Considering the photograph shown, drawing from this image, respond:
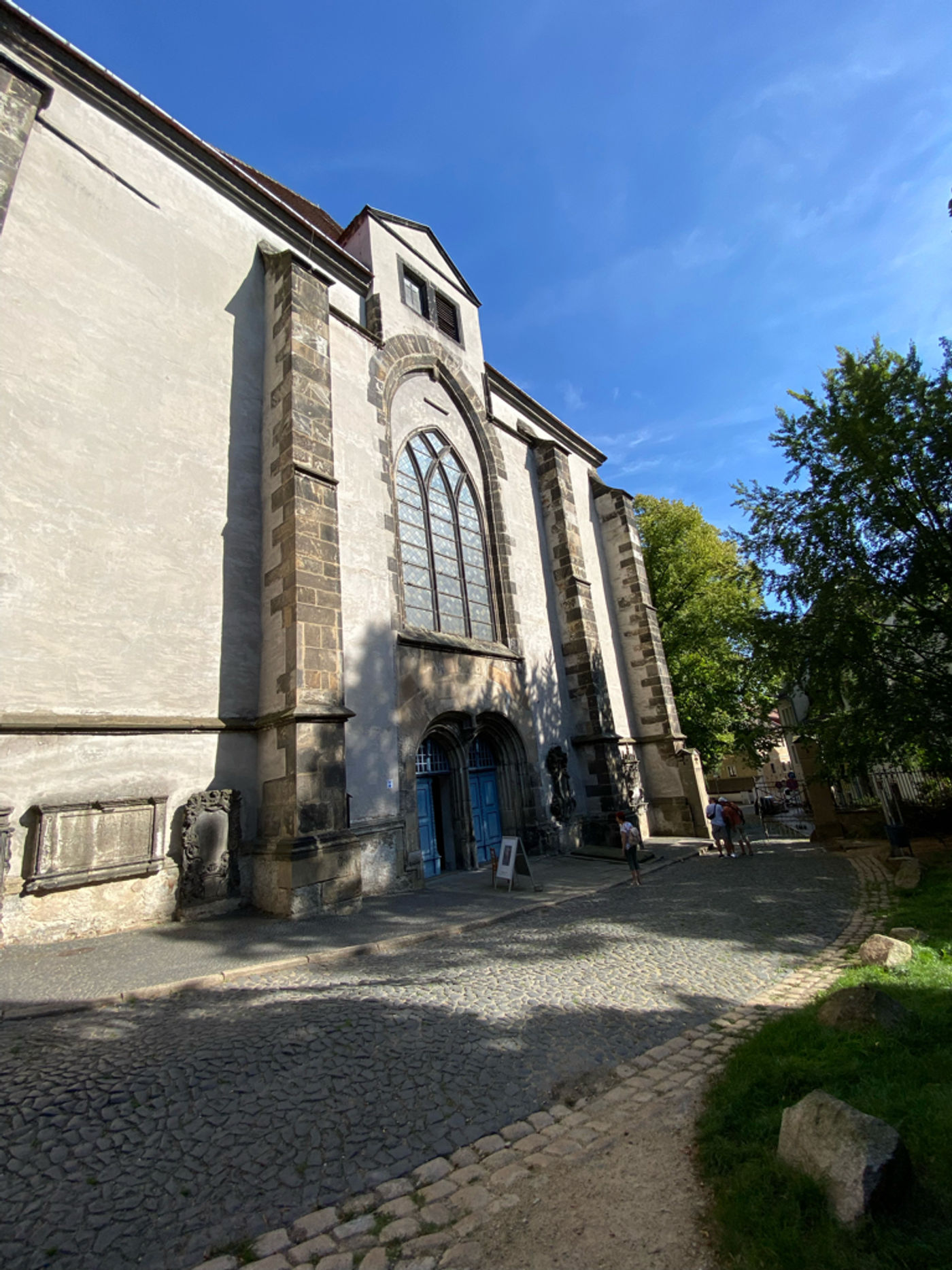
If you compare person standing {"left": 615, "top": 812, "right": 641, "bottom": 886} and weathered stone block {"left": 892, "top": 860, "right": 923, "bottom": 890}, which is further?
person standing {"left": 615, "top": 812, "right": 641, "bottom": 886}

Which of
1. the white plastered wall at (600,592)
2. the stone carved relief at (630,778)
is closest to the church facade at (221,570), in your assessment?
the stone carved relief at (630,778)

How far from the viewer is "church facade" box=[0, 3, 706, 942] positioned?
7.12m

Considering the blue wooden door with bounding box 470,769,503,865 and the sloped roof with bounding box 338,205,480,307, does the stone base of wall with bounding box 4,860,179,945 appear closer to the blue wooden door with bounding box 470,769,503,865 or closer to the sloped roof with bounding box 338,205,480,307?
the blue wooden door with bounding box 470,769,503,865

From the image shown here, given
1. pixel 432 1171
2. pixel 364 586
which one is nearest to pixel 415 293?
pixel 364 586

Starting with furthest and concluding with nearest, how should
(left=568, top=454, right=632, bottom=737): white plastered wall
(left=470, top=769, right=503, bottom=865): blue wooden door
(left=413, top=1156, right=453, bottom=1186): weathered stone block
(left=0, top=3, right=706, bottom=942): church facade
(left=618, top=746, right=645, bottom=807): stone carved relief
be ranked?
1. (left=568, top=454, right=632, bottom=737): white plastered wall
2. (left=618, top=746, right=645, bottom=807): stone carved relief
3. (left=470, top=769, right=503, bottom=865): blue wooden door
4. (left=0, top=3, right=706, bottom=942): church facade
5. (left=413, top=1156, right=453, bottom=1186): weathered stone block

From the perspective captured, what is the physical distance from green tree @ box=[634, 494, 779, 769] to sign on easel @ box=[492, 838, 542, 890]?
485 inches

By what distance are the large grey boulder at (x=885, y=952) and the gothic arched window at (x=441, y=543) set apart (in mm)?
8599

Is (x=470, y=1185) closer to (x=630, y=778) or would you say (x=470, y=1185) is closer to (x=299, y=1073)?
(x=299, y=1073)

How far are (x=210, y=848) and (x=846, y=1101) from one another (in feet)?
23.7

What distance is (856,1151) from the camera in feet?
7.02

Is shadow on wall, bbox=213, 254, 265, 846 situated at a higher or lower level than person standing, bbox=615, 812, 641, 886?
higher

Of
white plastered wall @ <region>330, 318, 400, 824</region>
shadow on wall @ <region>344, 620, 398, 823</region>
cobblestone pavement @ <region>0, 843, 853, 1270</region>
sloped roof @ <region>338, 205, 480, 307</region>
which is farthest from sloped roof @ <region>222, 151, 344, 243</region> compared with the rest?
cobblestone pavement @ <region>0, 843, 853, 1270</region>

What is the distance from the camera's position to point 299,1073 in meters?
3.41

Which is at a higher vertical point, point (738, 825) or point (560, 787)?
point (560, 787)
